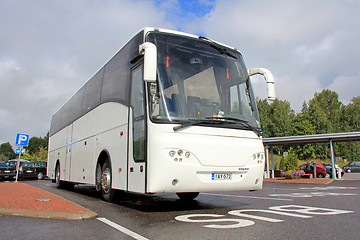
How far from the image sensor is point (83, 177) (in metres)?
9.62

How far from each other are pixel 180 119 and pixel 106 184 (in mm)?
3291

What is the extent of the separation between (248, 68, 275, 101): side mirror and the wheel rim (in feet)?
13.6

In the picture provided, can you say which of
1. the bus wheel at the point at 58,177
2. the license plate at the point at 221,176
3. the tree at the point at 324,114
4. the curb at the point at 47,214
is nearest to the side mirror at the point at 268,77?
the license plate at the point at 221,176

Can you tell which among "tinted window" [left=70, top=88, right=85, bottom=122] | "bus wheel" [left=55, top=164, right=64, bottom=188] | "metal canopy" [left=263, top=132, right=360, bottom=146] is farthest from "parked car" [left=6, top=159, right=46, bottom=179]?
"metal canopy" [left=263, top=132, right=360, bottom=146]

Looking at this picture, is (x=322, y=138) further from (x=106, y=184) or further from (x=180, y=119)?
(x=180, y=119)

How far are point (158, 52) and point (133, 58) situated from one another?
0.97m

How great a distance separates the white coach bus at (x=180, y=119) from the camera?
5.32 m

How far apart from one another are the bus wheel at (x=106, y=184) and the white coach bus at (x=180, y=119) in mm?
26

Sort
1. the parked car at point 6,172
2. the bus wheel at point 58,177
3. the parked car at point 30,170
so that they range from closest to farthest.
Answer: the bus wheel at point 58,177 → the parked car at point 6,172 → the parked car at point 30,170

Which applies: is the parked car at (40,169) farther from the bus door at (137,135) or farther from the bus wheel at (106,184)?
the bus door at (137,135)

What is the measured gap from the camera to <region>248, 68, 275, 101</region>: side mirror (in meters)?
6.80

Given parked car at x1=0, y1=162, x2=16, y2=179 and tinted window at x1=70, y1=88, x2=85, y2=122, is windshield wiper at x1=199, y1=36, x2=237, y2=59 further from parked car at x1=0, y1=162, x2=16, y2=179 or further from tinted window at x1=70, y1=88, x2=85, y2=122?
parked car at x1=0, y1=162, x2=16, y2=179

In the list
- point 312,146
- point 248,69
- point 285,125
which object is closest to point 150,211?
point 248,69

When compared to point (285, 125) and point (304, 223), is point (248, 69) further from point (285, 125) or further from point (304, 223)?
point (285, 125)
